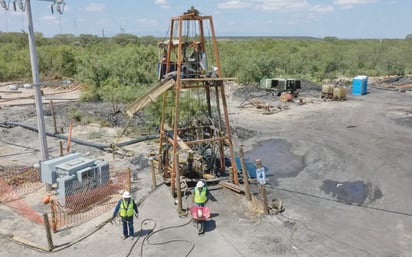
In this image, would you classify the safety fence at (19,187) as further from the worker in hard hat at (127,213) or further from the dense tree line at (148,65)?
the dense tree line at (148,65)

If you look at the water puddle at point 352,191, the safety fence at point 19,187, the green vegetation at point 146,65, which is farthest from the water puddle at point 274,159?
the green vegetation at point 146,65

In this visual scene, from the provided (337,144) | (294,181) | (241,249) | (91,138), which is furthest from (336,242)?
(91,138)

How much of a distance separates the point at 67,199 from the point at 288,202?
8.08 meters

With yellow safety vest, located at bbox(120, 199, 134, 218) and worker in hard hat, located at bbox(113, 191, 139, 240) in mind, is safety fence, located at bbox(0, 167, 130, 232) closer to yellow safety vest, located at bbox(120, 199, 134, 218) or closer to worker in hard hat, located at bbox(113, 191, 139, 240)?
worker in hard hat, located at bbox(113, 191, 139, 240)

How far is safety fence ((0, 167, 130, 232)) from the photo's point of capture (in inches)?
549

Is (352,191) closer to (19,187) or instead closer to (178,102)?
(178,102)

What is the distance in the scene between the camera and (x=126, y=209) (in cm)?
1203

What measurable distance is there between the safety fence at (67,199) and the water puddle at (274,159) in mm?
5975

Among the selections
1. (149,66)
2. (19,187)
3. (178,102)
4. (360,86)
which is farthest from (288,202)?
(149,66)

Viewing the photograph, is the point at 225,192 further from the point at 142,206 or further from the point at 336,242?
the point at 336,242

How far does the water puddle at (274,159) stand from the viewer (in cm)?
1852

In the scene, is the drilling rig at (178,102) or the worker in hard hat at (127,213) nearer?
the worker in hard hat at (127,213)

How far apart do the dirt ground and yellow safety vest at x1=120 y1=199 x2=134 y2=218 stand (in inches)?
34.4

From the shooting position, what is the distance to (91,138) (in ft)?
80.9
